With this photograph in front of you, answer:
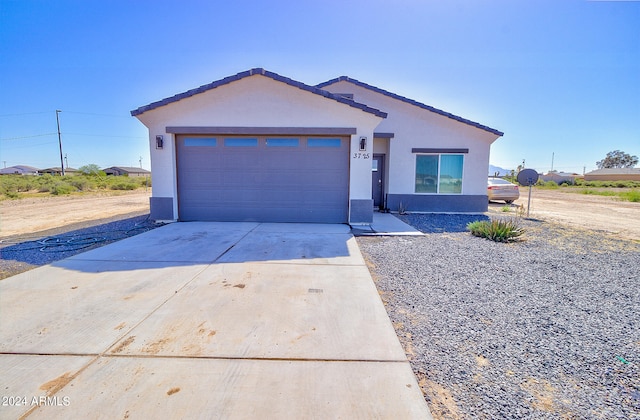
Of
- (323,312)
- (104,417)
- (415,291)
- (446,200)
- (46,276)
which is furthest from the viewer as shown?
(446,200)

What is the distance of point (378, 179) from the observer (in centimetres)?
1333

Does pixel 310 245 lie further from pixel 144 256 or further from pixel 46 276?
pixel 46 276

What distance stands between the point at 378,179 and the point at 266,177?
18.6ft

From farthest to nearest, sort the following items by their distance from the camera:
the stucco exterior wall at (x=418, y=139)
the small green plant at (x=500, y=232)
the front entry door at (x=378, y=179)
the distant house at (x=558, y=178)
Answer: the distant house at (x=558, y=178), the front entry door at (x=378, y=179), the stucco exterior wall at (x=418, y=139), the small green plant at (x=500, y=232)

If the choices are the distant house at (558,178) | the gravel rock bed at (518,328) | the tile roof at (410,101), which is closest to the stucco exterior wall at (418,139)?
the tile roof at (410,101)

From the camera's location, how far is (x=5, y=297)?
4.03 m

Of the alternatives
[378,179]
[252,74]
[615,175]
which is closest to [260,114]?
[252,74]

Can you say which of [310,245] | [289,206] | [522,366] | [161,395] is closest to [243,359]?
[161,395]

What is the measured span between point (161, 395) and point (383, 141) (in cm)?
1202

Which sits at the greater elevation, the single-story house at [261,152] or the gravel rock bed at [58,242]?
the single-story house at [261,152]

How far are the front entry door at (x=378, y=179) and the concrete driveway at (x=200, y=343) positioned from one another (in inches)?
325

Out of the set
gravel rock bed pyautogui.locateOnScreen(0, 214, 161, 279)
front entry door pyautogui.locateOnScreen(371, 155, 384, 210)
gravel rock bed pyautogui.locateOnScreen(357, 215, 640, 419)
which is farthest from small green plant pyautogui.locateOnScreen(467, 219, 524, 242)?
gravel rock bed pyautogui.locateOnScreen(0, 214, 161, 279)

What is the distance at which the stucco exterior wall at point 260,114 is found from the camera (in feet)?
29.9

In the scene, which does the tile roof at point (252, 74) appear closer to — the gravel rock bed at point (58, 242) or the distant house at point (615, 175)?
the gravel rock bed at point (58, 242)
